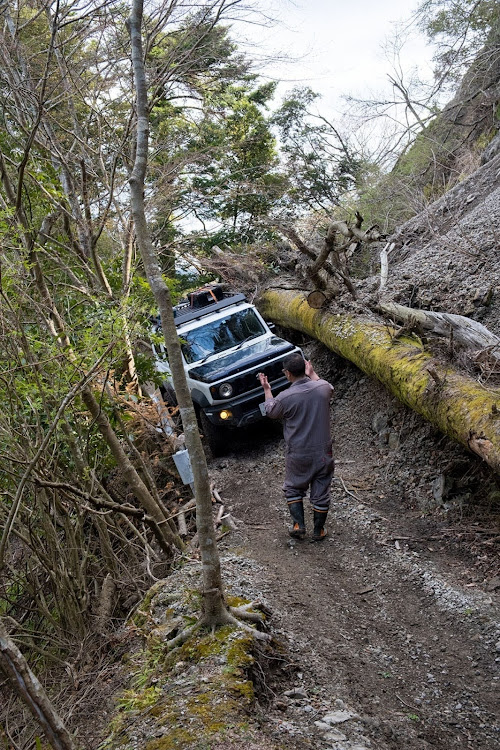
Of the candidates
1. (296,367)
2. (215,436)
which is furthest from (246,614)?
(215,436)

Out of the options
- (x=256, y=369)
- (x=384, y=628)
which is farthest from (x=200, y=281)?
(x=384, y=628)

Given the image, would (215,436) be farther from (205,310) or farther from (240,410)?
(205,310)

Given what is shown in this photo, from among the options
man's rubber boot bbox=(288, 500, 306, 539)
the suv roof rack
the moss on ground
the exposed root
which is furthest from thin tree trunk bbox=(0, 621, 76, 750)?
the suv roof rack

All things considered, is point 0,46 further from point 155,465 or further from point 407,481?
point 407,481

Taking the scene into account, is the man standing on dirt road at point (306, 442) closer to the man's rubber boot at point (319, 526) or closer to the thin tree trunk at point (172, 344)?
the man's rubber boot at point (319, 526)

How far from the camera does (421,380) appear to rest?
5.94 meters

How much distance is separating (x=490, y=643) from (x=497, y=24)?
55.4 feet

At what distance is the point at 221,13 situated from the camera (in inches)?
191

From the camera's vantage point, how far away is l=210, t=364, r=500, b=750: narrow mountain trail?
9.86 feet

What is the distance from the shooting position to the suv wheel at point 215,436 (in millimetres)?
8461

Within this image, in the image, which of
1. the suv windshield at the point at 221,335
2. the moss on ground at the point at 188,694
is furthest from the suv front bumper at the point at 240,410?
the moss on ground at the point at 188,694

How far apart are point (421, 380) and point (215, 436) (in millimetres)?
3567

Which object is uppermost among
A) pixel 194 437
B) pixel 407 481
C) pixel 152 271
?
pixel 152 271

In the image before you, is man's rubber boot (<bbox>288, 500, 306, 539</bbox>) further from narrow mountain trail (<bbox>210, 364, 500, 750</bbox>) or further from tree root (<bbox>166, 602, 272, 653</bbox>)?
tree root (<bbox>166, 602, 272, 653</bbox>)
